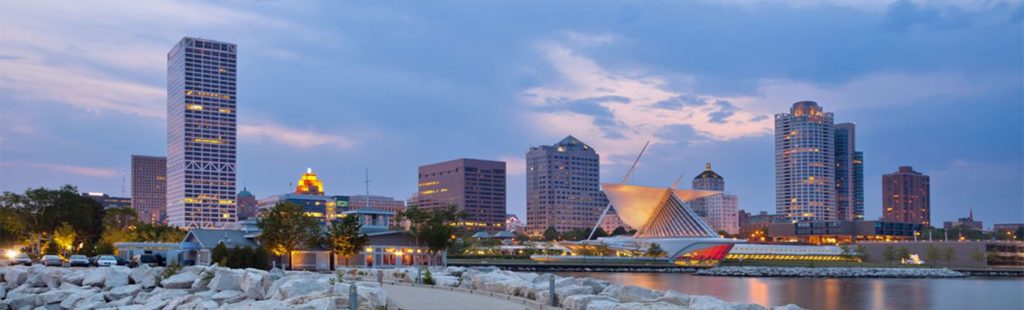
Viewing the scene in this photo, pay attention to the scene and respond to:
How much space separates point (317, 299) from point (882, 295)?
59403 millimetres

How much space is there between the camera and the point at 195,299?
92.1ft

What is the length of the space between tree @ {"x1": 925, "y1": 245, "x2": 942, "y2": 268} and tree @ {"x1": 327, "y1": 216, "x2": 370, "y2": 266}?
108 m

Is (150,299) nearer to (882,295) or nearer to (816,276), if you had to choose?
(882,295)

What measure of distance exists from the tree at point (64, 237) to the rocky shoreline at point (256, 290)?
40069mm

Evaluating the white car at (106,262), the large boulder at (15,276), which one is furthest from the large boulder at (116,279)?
the white car at (106,262)

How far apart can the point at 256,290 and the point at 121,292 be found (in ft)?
26.9

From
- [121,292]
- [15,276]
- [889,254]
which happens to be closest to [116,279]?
[121,292]

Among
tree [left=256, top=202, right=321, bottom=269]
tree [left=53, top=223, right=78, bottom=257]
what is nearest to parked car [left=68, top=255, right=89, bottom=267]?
tree [left=256, top=202, right=321, bottom=269]

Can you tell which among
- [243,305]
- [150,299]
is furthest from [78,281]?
[243,305]

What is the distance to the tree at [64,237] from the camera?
80.7 meters

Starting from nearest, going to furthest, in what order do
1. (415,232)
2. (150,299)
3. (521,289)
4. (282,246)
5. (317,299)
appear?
(317,299) < (521,289) < (150,299) < (282,246) < (415,232)

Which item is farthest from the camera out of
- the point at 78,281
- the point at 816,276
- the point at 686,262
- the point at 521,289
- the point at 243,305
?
the point at 686,262

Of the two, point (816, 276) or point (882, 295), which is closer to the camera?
point (882, 295)

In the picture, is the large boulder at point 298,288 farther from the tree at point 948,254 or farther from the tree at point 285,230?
the tree at point 948,254
